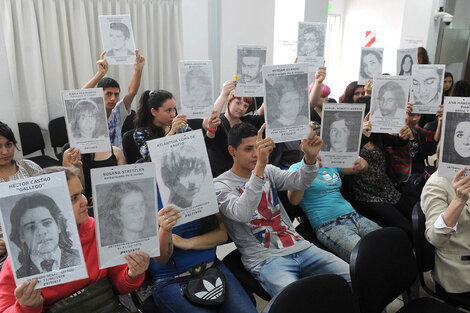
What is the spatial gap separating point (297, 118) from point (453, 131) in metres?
0.75

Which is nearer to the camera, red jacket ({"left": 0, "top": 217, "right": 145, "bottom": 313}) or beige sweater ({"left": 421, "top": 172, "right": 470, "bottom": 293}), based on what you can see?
red jacket ({"left": 0, "top": 217, "right": 145, "bottom": 313})

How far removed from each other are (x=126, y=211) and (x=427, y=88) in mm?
2954

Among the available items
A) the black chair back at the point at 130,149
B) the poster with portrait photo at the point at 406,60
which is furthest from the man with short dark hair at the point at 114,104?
the poster with portrait photo at the point at 406,60

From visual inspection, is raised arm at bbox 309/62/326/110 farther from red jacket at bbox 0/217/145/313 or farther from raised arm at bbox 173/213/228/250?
red jacket at bbox 0/217/145/313

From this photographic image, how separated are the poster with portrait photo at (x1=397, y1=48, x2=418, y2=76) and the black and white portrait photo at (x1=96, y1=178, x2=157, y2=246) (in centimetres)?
360

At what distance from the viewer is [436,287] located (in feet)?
6.73

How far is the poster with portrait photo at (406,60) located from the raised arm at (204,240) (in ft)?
10.1

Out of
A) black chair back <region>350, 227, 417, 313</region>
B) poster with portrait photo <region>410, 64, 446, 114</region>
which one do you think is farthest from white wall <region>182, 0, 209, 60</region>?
black chair back <region>350, 227, 417, 313</region>

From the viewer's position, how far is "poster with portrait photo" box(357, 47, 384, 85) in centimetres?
389

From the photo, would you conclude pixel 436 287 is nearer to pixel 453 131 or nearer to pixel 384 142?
pixel 453 131

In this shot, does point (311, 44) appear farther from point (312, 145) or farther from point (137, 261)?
point (137, 261)

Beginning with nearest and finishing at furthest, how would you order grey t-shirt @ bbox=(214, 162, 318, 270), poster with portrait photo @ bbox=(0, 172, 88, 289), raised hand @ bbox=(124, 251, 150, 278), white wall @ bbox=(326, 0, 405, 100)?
poster with portrait photo @ bbox=(0, 172, 88, 289) < raised hand @ bbox=(124, 251, 150, 278) < grey t-shirt @ bbox=(214, 162, 318, 270) < white wall @ bbox=(326, 0, 405, 100)

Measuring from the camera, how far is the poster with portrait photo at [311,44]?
12.2ft

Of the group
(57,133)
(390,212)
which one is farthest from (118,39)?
(390,212)
